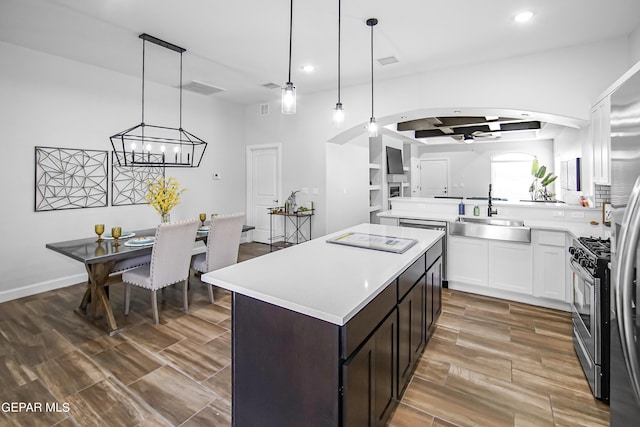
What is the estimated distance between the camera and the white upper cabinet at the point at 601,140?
269 centimetres

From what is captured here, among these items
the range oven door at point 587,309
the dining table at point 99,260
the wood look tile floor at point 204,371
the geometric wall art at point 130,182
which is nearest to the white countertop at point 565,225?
the range oven door at point 587,309

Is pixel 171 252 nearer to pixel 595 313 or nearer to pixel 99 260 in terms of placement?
pixel 99 260

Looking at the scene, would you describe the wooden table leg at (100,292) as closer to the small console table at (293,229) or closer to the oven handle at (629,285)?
the small console table at (293,229)

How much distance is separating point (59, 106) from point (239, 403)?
441 centimetres

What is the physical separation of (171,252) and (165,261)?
10 centimetres

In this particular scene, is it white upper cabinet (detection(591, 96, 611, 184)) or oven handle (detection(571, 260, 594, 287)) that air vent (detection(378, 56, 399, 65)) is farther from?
oven handle (detection(571, 260, 594, 287))

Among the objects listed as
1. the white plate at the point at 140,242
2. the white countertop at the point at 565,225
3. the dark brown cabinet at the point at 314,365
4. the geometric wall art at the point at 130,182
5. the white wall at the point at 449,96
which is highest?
the white wall at the point at 449,96

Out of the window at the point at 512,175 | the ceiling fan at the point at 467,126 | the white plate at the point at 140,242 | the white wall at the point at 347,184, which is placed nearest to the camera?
the white plate at the point at 140,242

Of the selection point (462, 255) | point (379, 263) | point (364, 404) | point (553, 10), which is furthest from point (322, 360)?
point (553, 10)

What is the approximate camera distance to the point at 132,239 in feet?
11.0

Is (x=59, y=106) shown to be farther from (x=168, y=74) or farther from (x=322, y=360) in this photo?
(x=322, y=360)

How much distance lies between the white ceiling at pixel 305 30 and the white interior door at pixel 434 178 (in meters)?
6.16

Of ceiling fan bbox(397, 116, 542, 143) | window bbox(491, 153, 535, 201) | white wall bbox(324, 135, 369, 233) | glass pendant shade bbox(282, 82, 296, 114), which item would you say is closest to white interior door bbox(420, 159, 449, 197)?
window bbox(491, 153, 535, 201)

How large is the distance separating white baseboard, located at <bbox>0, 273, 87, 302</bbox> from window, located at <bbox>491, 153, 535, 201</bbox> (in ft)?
32.4
